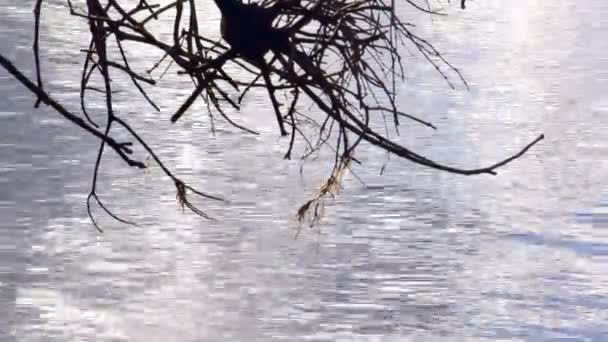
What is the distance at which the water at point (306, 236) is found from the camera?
3.93 meters

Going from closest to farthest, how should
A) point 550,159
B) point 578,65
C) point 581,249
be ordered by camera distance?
point 581,249 < point 550,159 < point 578,65

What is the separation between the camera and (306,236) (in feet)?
15.7

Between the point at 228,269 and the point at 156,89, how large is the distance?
11.4 ft

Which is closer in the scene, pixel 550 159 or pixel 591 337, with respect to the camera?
pixel 591 337

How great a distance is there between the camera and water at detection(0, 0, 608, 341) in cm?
393

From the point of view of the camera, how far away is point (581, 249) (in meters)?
4.73

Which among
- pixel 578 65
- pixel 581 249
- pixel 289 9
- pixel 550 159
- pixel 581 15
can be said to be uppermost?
pixel 289 9

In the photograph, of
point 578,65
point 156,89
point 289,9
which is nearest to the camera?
point 289,9

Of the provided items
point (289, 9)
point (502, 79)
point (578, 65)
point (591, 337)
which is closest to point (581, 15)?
point (578, 65)

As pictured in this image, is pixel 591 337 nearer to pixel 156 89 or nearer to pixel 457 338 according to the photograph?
pixel 457 338

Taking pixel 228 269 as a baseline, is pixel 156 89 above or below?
below

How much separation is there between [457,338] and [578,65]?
209 inches

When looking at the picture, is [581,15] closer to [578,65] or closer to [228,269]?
[578,65]

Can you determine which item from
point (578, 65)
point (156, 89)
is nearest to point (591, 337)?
point (156, 89)
